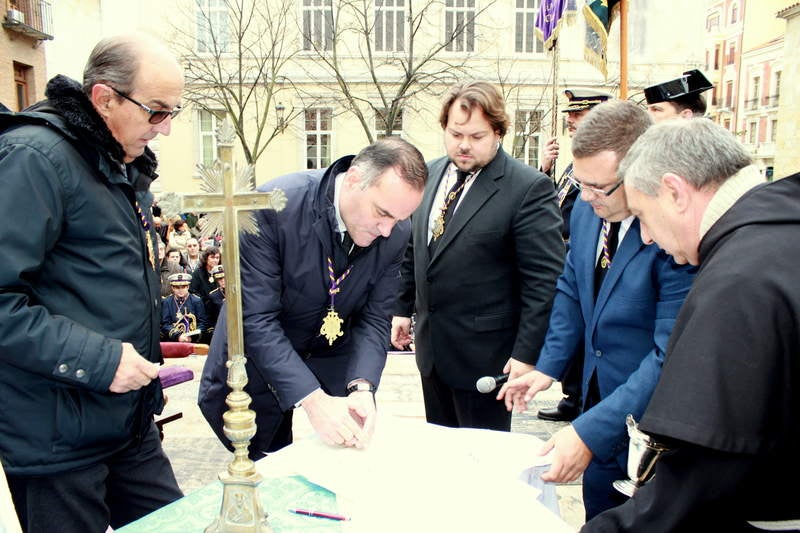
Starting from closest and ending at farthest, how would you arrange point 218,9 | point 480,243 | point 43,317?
1. point 43,317
2. point 480,243
3. point 218,9

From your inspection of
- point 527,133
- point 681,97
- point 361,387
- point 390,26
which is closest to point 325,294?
point 361,387

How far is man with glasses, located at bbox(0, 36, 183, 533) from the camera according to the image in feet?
5.20

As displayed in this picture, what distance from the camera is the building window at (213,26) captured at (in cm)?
1844

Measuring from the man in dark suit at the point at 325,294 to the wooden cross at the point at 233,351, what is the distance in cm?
47

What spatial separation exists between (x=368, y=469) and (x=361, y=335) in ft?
2.22

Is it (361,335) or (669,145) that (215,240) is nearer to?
(361,335)

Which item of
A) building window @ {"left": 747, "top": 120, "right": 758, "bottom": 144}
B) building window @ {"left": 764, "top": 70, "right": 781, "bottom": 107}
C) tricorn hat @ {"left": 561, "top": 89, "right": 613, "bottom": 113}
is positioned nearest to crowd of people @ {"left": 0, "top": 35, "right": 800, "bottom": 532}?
tricorn hat @ {"left": 561, "top": 89, "right": 613, "bottom": 113}

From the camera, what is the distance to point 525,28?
770 inches

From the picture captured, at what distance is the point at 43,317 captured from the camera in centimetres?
160

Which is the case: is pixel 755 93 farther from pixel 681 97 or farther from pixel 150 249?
pixel 150 249

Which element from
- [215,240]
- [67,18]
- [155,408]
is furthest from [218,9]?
[155,408]

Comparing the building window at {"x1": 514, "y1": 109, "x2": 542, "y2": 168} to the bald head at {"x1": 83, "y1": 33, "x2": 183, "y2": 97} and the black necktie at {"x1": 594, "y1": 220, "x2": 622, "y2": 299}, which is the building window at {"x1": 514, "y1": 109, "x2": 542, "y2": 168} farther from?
the bald head at {"x1": 83, "y1": 33, "x2": 183, "y2": 97}

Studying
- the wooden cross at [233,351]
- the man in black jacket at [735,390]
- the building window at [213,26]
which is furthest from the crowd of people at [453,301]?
the building window at [213,26]

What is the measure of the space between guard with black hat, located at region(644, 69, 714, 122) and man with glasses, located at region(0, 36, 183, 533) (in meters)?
2.85
